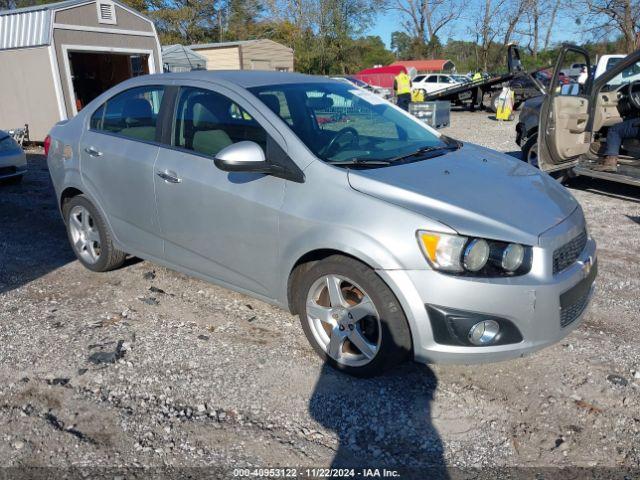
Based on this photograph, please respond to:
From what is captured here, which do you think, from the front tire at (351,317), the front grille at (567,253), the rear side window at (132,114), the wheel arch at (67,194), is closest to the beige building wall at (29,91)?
the wheel arch at (67,194)

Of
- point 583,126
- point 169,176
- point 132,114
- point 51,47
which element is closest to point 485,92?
point 51,47

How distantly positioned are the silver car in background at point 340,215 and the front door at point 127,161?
16mm

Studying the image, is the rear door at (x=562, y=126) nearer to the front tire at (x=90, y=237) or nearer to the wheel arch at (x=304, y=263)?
the wheel arch at (x=304, y=263)

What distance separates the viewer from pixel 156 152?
4.01 m

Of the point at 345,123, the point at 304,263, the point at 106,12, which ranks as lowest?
the point at 304,263

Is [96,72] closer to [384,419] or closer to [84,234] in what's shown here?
[84,234]

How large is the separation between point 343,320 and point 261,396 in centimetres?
64

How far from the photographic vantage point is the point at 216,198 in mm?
3602

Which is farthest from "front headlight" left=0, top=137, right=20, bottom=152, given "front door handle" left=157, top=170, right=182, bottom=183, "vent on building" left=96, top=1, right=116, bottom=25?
"vent on building" left=96, top=1, right=116, bottom=25

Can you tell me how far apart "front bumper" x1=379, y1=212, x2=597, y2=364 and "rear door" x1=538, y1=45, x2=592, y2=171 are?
4.74 metres

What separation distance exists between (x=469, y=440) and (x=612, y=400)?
920 mm

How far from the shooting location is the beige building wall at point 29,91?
13.1 meters

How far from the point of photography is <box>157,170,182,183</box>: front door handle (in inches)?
150

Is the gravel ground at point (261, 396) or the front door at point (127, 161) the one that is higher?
the front door at point (127, 161)
